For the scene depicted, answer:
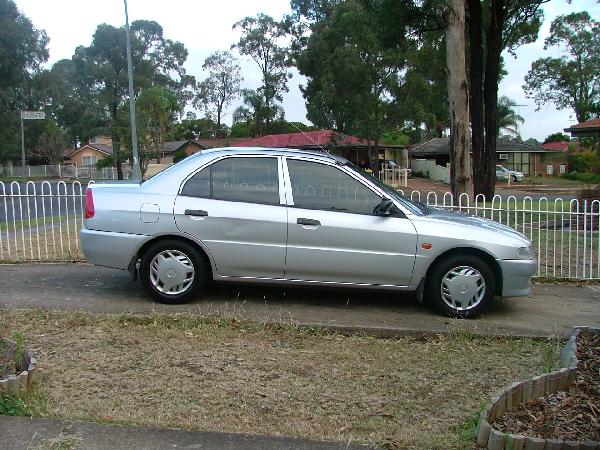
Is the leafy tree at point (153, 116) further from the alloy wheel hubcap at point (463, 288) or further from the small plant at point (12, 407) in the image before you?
the small plant at point (12, 407)

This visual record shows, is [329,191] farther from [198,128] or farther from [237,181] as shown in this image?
[198,128]

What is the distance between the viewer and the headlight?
6070 mm

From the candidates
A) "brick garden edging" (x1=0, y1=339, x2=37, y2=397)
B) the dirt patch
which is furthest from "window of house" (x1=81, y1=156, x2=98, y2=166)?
the dirt patch

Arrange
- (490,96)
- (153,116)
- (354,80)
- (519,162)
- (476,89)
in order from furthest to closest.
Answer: (519,162) → (153,116) → (354,80) → (490,96) → (476,89)

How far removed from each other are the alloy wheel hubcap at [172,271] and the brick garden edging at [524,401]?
11.5ft

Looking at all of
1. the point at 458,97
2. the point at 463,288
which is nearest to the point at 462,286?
the point at 463,288

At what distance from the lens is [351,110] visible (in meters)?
35.0

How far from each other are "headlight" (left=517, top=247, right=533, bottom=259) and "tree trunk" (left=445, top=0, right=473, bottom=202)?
392 centimetres

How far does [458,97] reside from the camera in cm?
981

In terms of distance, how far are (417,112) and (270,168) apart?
94.2 ft

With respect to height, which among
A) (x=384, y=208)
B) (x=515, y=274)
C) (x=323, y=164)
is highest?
(x=323, y=164)

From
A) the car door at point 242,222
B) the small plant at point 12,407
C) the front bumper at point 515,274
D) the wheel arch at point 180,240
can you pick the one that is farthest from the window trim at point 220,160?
the small plant at point 12,407

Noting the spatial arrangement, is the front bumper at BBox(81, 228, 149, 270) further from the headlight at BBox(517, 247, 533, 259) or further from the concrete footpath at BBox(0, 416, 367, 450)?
the headlight at BBox(517, 247, 533, 259)

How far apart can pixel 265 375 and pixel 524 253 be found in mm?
3132
